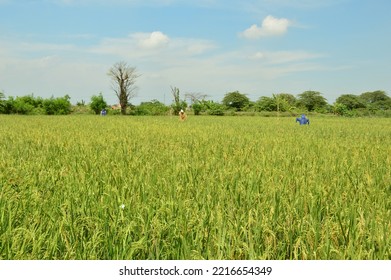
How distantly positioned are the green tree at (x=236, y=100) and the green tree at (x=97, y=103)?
31894mm

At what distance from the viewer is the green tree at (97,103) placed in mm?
50219

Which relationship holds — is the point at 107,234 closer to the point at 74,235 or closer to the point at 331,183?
the point at 74,235

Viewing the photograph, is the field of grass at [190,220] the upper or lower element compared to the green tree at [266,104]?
lower

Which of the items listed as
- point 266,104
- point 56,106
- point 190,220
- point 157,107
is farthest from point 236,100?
point 190,220

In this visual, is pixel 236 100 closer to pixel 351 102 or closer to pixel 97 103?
pixel 351 102

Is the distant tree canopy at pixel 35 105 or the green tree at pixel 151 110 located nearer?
the distant tree canopy at pixel 35 105

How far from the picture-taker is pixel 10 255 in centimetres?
179

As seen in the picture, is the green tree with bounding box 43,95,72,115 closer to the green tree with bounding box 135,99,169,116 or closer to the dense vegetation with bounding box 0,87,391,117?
the dense vegetation with bounding box 0,87,391,117

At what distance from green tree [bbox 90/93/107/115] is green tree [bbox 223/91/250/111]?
3189 centimetres

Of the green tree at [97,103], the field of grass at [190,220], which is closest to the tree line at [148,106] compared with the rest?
the green tree at [97,103]

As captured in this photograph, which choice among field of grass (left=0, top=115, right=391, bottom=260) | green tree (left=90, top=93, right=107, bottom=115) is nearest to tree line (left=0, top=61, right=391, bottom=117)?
green tree (left=90, top=93, right=107, bottom=115)

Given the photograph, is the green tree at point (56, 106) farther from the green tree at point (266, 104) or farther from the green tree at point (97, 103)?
the green tree at point (266, 104)

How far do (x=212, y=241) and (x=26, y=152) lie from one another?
16.7ft

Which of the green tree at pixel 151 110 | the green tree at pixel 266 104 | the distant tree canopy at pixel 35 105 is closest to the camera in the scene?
the distant tree canopy at pixel 35 105
